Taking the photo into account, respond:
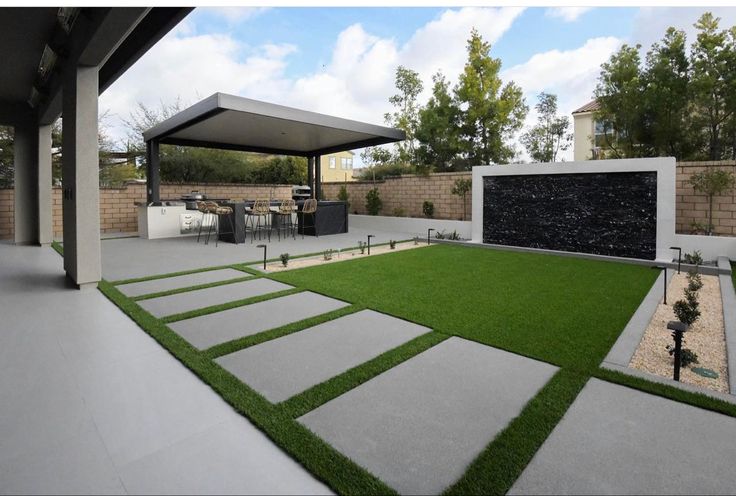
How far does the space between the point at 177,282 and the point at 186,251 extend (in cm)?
302

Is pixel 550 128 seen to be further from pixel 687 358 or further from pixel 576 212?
pixel 687 358

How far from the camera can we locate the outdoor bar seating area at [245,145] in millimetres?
8031

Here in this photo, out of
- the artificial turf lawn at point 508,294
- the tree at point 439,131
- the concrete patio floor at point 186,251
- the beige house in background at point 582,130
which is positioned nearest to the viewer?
the artificial turf lawn at point 508,294

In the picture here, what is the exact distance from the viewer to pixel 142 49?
4270 mm

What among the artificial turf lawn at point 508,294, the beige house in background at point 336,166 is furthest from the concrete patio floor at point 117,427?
the beige house in background at point 336,166

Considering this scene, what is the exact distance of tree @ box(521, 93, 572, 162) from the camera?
1853 cm

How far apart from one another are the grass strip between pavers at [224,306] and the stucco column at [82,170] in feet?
6.45

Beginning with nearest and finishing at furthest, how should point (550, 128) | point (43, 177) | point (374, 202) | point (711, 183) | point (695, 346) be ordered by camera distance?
point (695, 346)
point (711, 183)
point (43, 177)
point (374, 202)
point (550, 128)

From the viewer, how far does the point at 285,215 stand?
1125cm

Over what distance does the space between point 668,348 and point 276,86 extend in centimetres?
2296

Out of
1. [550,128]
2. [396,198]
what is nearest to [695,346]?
[396,198]

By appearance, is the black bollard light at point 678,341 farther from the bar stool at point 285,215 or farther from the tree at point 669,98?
the tree at point 669,98

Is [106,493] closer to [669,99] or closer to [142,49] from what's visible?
[142,49]

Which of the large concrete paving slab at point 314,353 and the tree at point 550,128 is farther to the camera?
the tree at point 550,128
